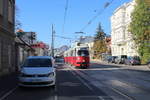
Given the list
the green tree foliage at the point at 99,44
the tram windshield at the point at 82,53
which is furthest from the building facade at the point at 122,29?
the tram windshield at the point at 82,53

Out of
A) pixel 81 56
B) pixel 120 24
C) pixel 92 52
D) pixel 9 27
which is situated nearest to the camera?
pixel 9 27

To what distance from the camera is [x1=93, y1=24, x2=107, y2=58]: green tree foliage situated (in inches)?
4307

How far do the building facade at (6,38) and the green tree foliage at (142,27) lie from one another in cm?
3102

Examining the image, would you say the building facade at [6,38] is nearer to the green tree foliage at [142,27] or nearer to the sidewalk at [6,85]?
the sidewalk at [6,85]

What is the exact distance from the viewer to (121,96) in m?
12.3

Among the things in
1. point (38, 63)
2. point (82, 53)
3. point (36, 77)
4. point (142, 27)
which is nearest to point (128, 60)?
point (142, 27)

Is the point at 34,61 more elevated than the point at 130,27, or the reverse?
the point at 130,27

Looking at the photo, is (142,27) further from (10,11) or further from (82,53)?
(10,11)

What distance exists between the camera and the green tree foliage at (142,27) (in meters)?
55.7

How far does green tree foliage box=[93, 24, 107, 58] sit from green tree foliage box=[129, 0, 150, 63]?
168ft

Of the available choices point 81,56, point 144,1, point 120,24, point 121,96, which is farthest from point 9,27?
point 120,24

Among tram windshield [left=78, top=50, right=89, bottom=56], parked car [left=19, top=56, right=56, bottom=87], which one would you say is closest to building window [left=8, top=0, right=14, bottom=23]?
tram windshield [left=78, top=50, right=89, bottom=56]

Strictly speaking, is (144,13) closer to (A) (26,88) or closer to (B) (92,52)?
(A) (26,88)

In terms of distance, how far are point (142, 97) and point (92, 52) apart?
107857mm
